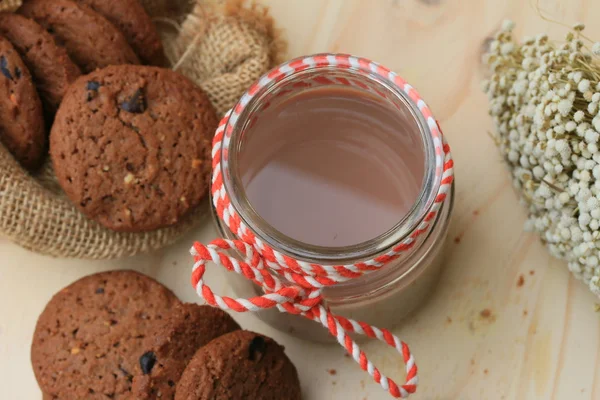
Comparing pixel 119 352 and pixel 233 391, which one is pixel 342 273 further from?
pixel 119 352

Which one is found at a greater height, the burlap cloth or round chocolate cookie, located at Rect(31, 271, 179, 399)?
the burlap cloth

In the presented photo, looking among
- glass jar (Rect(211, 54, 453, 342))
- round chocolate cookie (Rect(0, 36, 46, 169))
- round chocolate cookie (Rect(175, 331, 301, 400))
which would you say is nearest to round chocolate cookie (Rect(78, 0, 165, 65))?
round chocolate cookie (Rect(0, 36, 46, 169))

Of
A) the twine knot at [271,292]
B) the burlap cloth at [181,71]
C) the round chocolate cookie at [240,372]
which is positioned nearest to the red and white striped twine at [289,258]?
the twine knot at [271,292]

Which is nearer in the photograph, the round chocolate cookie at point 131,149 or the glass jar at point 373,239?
the glass jar at point 373,239

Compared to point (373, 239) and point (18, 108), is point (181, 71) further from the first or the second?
point (373, 239)

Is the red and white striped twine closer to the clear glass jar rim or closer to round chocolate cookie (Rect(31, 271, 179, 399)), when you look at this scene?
the clear glass jar rim

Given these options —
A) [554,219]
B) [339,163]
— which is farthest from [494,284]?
[339,163]

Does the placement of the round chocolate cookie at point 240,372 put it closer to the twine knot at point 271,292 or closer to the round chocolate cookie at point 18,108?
the twine knot at point 271,292
